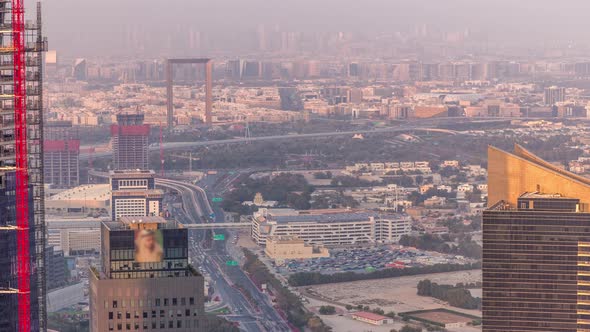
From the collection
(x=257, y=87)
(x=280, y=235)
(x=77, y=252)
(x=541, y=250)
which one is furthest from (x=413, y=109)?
(x=541, y=250)

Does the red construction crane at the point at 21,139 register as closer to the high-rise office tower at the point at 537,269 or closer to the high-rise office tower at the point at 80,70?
the high-rise office tower at the point at 537,269

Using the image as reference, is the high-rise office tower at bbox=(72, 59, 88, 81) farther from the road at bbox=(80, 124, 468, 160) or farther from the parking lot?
the parking lot

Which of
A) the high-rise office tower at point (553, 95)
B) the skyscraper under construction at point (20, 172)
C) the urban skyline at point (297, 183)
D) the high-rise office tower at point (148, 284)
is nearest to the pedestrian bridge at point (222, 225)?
the urban skyline at point (297, 183)

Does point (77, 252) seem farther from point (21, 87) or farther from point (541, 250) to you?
point (21, 87)

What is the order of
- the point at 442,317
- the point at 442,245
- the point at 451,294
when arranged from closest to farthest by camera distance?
the point at 442,317
the point at 451,294
the point at 442,245

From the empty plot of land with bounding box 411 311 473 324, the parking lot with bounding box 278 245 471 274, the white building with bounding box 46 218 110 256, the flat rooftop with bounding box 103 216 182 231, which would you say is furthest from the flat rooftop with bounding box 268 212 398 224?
the flat rooftop with bounding box 103 216 182 231

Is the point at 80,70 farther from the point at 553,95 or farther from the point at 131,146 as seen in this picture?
the point at 553,95

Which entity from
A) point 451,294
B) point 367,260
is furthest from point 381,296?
point 367,260
